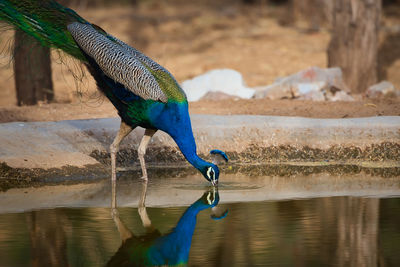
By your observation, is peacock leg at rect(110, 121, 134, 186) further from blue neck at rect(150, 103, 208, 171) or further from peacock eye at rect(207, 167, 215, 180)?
peacock eye at rect(207, 167, 215, 180)

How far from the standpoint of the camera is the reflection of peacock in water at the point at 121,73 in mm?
6453

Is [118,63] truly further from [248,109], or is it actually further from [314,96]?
[314,96]

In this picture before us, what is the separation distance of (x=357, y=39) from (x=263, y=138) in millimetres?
4249

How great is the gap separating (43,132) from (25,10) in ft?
4.29

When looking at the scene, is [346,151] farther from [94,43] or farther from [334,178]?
[94,43]

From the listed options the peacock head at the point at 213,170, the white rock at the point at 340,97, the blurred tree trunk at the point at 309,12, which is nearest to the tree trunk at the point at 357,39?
the white rock at the point at 340,97

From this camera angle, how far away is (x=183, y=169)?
24.7ft

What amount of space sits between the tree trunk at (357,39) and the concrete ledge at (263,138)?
3668 millimetres

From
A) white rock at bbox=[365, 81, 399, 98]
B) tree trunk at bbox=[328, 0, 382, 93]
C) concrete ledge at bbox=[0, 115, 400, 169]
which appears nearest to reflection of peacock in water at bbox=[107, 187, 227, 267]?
concrete ledge at bbox=[0, 115, 400, 169]

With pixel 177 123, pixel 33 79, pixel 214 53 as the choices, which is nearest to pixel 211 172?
pixel 177 123

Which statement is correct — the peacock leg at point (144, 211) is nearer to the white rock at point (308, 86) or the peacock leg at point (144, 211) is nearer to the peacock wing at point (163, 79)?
the peacock wing at point (163, 79)

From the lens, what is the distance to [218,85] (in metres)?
11.0

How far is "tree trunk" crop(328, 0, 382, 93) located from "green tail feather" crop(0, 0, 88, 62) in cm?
561

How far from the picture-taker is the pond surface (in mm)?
4496
